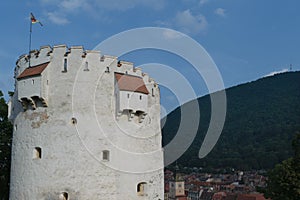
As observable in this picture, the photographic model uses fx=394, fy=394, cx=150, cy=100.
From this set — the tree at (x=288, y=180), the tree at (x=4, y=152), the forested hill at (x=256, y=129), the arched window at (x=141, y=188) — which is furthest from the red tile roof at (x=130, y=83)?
the forested hill at (x=256, y=129)

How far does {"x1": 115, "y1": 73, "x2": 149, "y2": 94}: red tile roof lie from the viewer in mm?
18503

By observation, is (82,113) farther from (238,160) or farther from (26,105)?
(238,160)

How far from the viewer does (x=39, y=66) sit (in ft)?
61.2

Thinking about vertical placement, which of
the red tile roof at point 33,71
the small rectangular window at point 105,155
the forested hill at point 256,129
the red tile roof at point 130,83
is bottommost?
the small rectangular window at point 105,155

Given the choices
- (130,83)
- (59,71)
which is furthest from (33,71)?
(130,83)

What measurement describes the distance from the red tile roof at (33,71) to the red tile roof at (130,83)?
3.45 meters

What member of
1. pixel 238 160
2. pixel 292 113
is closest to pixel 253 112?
pixel 292 113

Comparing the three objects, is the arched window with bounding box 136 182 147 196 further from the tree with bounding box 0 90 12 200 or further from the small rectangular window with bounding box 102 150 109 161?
the tree with bounding box 0 90 12 200

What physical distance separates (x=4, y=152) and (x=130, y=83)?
979 centimetres

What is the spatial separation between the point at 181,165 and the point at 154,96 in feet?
464

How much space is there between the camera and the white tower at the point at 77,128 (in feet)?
58.0

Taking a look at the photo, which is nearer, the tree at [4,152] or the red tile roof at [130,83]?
the red tile roof at [130,83]

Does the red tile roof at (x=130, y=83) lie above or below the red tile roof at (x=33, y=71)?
below

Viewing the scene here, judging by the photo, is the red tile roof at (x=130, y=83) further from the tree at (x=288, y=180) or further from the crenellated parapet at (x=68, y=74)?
the tree at (x=288, y=180)
